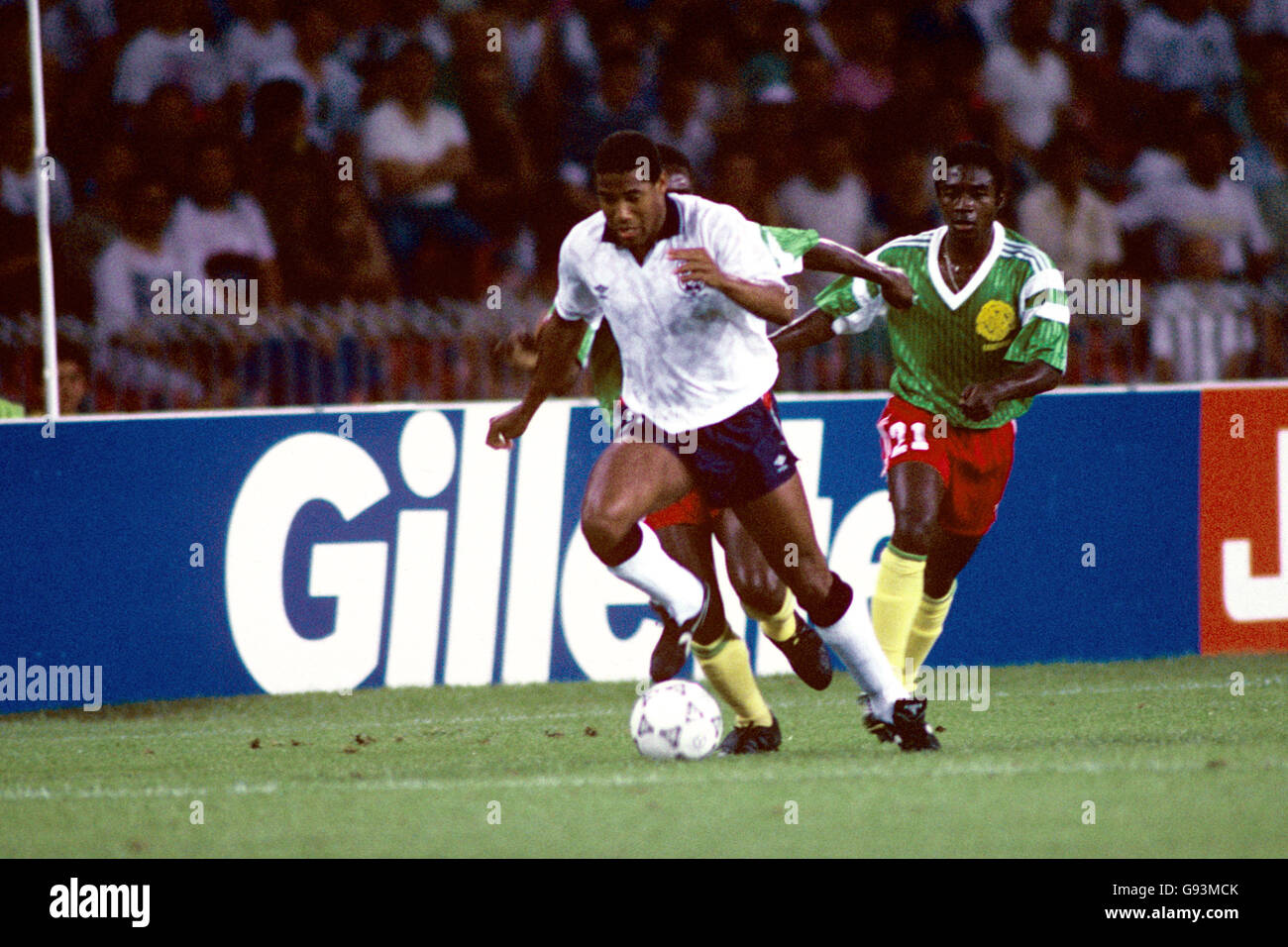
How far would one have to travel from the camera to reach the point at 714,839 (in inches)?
226

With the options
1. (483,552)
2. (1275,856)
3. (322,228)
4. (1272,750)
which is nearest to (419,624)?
(483,552)

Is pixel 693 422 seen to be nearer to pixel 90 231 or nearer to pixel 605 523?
pixel 605 523

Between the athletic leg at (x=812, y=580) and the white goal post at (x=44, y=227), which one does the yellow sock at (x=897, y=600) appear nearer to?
the athletic leg at (x=812, y=580)

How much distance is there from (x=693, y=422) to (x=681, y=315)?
0.36 metres

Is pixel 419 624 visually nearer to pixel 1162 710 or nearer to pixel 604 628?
pixel 604 628

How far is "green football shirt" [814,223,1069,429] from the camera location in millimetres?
8453

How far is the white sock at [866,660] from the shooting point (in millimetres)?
7340

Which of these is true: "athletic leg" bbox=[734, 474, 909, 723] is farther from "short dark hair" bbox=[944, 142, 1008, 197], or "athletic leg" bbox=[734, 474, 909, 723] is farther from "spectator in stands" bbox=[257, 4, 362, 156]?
"spectator in stands" bbox=[257, 4, 362, 156]

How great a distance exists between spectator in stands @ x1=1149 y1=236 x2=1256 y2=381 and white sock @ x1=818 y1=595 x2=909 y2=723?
4.53 metres

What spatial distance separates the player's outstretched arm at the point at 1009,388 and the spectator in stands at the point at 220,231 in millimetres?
4318

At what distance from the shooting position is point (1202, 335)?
11.5 meters

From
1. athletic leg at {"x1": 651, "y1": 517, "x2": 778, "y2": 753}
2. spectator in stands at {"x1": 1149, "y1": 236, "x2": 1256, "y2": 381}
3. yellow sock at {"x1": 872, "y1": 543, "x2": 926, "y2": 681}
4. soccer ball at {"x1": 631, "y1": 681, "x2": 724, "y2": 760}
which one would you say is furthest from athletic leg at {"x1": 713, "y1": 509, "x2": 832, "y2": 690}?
spectator in stands at {"x1": 1149, "y1": 236, "x2": 1256, "y2": 381}

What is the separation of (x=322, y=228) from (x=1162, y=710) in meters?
5.10

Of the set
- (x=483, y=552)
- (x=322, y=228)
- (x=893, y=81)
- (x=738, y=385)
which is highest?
(x=893, y=81)
